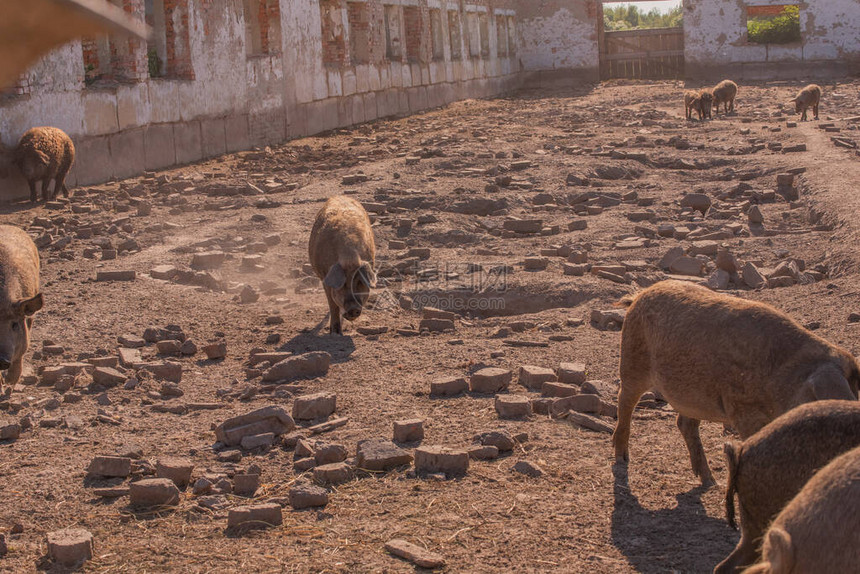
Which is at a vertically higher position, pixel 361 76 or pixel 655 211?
pixel 361 76

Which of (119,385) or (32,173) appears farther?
(32,173)

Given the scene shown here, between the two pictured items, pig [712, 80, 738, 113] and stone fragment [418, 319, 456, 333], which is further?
Answer: pig [712, 80, 738, 113]

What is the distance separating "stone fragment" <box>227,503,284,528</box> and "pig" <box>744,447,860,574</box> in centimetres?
240

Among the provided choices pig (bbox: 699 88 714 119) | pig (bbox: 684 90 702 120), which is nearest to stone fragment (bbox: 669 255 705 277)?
pig (bbox: 684 90 702 120)

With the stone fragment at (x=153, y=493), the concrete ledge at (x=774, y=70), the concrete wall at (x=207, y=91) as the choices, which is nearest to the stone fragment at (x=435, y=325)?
the stone fragment at (x=153, y=493)

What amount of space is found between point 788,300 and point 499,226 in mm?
4410

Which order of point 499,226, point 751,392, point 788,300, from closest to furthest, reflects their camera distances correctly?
point 751,392 < point 788,300 < point 499,226

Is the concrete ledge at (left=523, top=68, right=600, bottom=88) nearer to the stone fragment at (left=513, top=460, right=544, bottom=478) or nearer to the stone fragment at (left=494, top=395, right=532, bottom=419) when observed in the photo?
the stone fragment at (left=494, top=395, right=532, bottom=419)

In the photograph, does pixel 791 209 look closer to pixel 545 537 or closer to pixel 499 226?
pixel 499 226

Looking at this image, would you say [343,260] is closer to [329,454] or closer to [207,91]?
[329,454]

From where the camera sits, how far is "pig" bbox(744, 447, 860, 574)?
276cm

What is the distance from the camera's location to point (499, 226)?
11.7m

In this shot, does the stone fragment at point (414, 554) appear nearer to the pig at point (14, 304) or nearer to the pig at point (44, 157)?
the pig at point (14, 304)

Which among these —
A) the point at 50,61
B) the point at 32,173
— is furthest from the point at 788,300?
the point at 50,61
